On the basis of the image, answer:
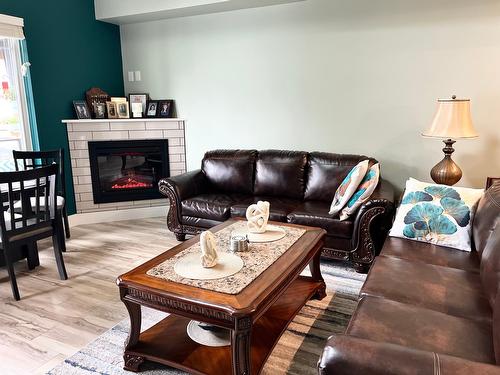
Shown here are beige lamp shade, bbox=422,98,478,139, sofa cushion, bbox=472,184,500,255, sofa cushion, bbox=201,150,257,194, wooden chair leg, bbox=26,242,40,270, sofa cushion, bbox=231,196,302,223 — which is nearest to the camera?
sofa cushion, bbox=472,184,500,255

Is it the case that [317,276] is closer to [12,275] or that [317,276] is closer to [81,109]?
[12,275]

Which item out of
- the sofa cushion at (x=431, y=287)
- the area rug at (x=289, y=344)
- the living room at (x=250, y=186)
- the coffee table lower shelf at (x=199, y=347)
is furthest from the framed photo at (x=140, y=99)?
the sofa cushion at (x=431, y=287)

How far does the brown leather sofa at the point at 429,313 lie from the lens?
1.14 m

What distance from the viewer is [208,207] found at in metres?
3.63

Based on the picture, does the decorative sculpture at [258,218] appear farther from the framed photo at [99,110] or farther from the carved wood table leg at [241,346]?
the framed photo at [99,110]

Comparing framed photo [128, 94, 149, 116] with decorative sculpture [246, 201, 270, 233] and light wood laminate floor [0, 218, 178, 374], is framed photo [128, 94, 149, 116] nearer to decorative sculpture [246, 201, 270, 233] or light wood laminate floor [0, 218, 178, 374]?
light wood laminate floor [0, 218, 178, 374]

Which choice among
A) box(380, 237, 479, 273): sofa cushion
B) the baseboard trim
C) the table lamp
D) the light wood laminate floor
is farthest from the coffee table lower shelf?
the baseboard trim

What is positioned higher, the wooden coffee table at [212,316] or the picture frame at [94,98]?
the picture frame at [94,98]

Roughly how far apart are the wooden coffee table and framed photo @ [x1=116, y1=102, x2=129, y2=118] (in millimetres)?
2869

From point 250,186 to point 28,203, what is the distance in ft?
6.78

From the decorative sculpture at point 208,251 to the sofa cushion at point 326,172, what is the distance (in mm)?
1902

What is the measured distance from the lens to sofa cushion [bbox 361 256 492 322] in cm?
175

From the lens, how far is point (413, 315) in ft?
5.39

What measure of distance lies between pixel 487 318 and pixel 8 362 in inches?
97.3
